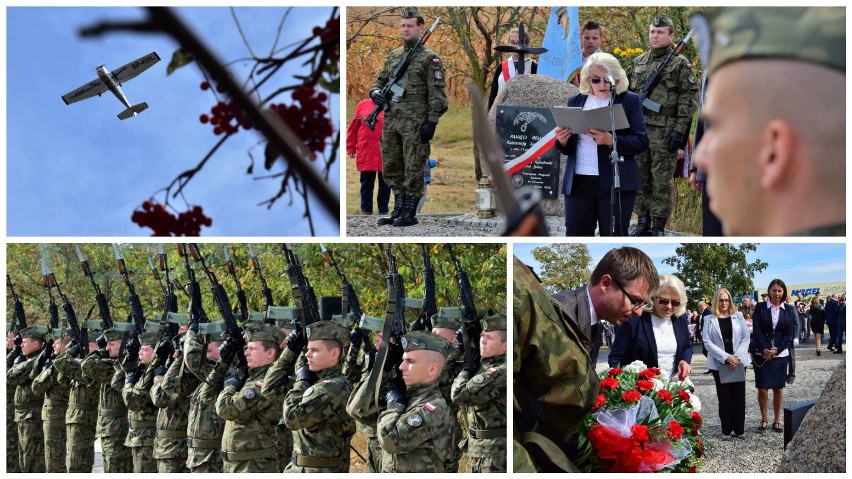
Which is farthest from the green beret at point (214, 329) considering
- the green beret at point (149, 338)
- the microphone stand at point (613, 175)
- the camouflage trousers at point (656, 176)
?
the camouflage trousers at point (656, 176)

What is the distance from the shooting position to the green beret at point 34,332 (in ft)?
31.2

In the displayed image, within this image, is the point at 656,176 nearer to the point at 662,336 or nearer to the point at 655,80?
the point at 655,80

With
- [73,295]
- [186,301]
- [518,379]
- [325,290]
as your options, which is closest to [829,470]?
[518,379]

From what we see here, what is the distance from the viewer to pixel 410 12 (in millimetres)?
7195

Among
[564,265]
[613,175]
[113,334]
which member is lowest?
[113,334]

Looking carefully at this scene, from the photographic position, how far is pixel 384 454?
249 inches

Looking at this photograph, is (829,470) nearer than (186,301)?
Yes

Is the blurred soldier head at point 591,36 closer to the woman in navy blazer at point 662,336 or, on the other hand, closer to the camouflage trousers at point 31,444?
the woman in navy blazer at point 662,336

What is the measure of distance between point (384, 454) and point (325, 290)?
1414 millimetres

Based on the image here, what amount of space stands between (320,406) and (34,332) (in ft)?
13.4

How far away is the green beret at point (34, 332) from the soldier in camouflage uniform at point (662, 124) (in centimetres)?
512

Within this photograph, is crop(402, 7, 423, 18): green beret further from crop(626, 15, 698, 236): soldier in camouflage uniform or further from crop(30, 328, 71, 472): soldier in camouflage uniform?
crop(30, 328, 71, 472): soldier in camouflage uniform

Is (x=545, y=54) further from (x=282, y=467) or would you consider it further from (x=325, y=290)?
(x=282, y=467)

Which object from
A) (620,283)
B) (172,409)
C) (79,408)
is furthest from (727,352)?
(79,408)
